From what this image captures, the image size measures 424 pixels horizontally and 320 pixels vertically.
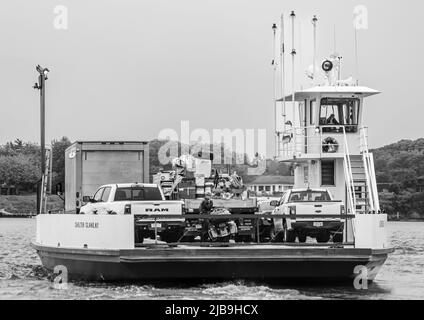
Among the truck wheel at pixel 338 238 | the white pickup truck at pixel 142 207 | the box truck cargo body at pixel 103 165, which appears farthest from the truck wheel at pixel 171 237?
the box truck cargo body at pixel 103 165

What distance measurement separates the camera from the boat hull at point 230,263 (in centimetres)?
2152

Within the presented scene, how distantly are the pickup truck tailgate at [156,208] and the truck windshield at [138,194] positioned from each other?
3.55 feet

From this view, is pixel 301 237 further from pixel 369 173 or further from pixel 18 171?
pixel 18 171

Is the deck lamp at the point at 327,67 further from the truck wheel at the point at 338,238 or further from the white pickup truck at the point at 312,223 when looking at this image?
the truck wheel at the point at 338,238

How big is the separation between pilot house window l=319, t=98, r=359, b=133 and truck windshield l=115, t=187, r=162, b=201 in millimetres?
6322

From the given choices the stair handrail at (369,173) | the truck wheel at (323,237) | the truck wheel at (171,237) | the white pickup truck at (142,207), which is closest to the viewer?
the white pickup truck at (142,207)

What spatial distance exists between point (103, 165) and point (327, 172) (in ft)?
20.8

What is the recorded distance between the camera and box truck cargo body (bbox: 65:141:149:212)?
28.2 m

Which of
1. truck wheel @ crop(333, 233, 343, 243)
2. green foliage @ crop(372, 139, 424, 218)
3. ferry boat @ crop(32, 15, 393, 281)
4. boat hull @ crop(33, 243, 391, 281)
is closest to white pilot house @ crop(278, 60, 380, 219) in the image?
ferry boat @ crop(32, 15, 393, 281)

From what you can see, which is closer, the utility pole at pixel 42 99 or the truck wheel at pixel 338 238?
the truck wheel at pixel 338 238

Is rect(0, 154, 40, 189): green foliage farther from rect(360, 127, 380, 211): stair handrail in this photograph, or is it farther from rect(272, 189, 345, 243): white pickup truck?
rect(272, 189, 345, 243): white pickup truck
